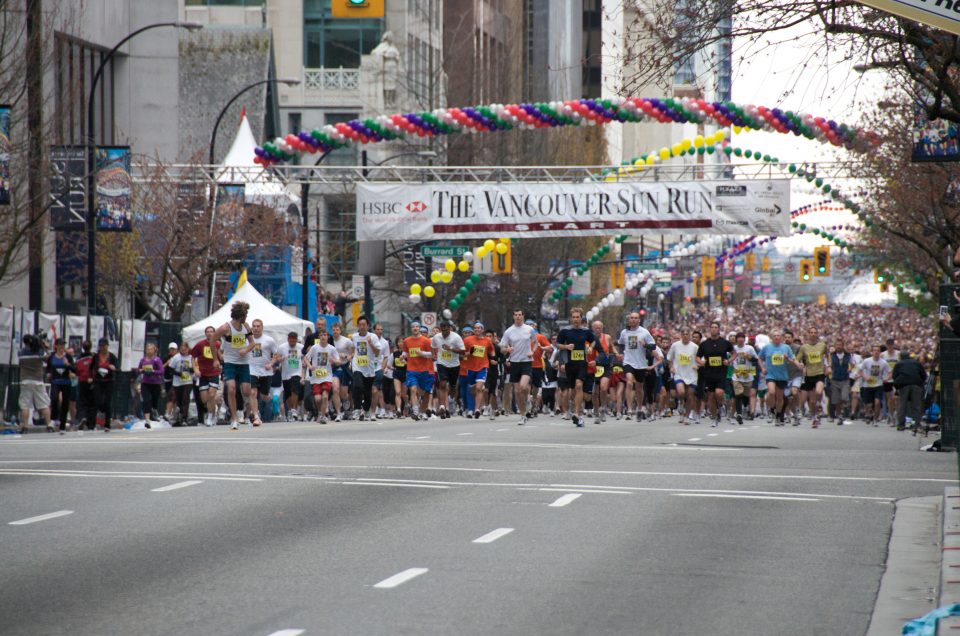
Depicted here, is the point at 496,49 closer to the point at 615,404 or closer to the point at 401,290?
the point at 401,290

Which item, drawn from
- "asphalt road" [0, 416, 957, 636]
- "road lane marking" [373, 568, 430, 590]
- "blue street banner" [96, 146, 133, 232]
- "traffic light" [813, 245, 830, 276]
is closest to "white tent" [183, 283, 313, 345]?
"blue street banner" [96, 146, 133, 232]

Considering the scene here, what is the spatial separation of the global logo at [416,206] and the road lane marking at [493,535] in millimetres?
26924

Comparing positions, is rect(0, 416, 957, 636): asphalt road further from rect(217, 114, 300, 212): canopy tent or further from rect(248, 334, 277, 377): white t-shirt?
rect(217, 114, 300, 212): canopy tent

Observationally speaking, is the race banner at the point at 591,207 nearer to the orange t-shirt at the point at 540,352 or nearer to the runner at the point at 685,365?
the orange t-shirt at the point at 540,352

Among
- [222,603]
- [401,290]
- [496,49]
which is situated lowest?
[222,603]

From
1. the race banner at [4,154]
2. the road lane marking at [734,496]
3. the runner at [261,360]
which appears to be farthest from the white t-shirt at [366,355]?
the road lane marking at [734,496]

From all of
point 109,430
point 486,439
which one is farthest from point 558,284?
point 486,439

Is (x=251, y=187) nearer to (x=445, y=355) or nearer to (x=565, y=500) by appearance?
(x=445, y=355)

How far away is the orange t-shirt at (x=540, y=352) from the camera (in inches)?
1195

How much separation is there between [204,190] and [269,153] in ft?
14.1

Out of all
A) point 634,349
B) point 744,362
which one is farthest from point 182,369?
point 744,362

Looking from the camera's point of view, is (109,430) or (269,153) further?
(269,153)

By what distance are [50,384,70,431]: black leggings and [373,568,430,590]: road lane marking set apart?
1841 cm

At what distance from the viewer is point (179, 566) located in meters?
9.70
